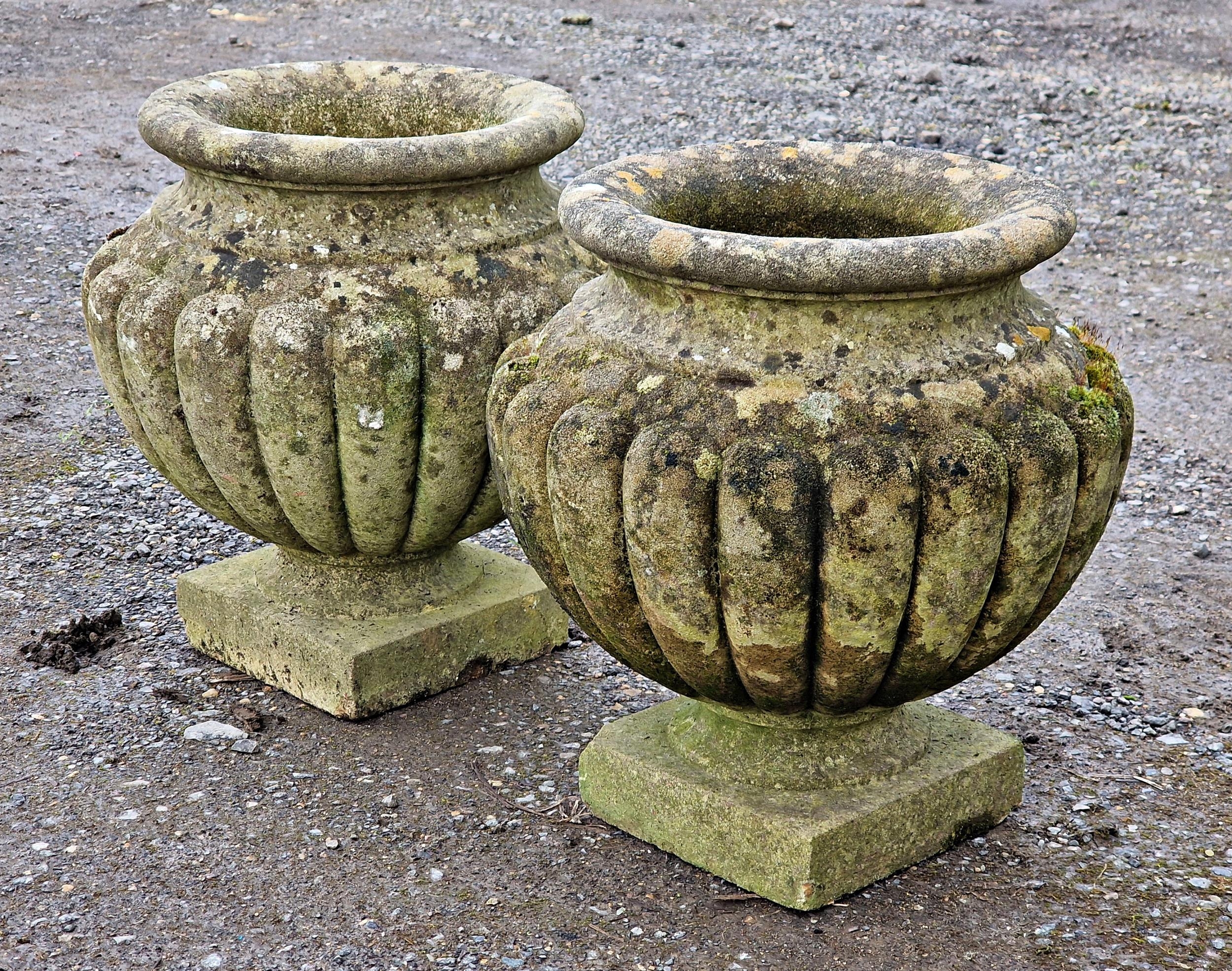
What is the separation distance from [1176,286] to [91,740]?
499 cm

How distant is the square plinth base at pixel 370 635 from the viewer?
3520 millimetres

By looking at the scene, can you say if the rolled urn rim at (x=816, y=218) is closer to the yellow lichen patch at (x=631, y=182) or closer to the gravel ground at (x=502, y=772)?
the yellow lichen patch at (x=631, y=182)

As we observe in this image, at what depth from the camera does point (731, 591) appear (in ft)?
8.45

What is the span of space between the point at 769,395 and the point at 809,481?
0.60 feet

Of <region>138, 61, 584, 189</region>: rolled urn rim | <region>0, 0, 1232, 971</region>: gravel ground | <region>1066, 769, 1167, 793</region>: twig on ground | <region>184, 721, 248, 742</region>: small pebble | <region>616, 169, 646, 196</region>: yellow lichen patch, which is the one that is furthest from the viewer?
<region>184, 721, 248, 742</region>: small pebble

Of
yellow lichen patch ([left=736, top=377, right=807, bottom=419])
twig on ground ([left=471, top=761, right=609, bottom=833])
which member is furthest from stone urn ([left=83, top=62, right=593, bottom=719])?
yellow lichen patch ([left=736, top=377, right=807, bottom=419])

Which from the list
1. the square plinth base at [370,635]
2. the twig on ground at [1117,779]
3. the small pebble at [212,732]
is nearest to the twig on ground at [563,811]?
the square plinth base at [370,635]

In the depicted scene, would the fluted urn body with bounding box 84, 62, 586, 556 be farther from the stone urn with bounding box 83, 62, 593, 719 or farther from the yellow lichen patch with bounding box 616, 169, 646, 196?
the yellow lichen patch with bounding box 616, 169, 646, 196

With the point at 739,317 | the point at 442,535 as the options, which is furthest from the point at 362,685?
the point at 739,317

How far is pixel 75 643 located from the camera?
151 inches

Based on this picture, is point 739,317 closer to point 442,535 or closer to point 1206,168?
point 442,535

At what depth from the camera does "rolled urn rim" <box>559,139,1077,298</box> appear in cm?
249

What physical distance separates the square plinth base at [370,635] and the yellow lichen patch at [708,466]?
50.2 inches

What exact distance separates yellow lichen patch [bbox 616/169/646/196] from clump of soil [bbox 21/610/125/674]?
77.2 inches
